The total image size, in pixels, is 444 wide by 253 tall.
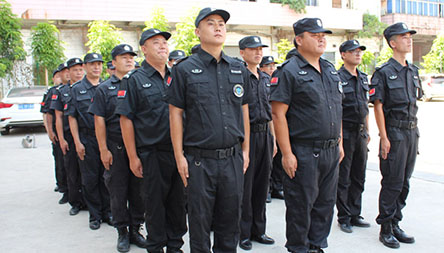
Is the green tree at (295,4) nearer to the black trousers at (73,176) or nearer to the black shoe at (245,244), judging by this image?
the black trousers at (73,176)

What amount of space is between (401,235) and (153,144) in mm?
2415

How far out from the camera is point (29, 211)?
5.05 m

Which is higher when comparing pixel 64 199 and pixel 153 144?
pixel 153 144

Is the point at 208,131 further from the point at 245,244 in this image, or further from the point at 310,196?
the point at 245,244

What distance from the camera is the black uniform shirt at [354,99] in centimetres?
409

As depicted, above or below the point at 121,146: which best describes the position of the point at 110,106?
above

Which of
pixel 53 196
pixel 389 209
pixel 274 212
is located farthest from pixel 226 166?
pixel 53 196

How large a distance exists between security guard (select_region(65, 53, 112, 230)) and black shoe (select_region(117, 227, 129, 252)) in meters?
0.74

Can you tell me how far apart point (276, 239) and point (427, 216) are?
1.75 meters

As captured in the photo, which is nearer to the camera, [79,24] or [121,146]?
[121,146]

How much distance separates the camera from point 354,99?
4109 millimetres

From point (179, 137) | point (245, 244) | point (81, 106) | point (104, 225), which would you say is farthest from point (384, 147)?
point (81, 106)

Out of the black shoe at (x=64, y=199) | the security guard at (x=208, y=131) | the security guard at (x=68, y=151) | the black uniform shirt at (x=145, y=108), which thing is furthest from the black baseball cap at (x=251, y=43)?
the black shoe at (x=64, y=199)

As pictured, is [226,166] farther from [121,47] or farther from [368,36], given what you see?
[368,36]
